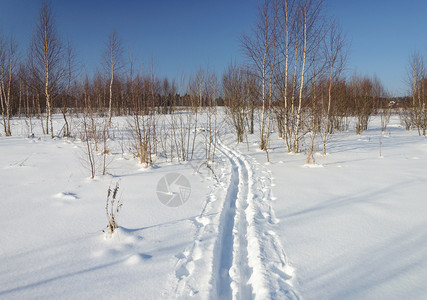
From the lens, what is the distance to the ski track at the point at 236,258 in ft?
6.22

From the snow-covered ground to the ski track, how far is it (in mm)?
12

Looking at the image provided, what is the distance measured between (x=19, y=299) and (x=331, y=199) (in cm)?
419

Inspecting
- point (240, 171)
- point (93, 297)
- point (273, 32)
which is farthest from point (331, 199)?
point (273, 32)

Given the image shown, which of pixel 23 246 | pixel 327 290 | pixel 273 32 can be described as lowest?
pixel 327 290

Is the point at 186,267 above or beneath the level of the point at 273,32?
beneath

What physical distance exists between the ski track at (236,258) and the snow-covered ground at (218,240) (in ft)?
0.04

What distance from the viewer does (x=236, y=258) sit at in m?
2.35

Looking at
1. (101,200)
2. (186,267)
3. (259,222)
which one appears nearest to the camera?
(186,267)

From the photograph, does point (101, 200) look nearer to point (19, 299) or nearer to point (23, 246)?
point (23, 246)

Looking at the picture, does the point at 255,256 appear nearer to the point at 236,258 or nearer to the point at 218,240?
the point at 236,258

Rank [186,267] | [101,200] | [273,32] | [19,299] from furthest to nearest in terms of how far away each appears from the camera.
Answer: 1. [273,32]
2. [101,200]
3. [186,267]
4. [19,299]

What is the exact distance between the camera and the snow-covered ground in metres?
1.90

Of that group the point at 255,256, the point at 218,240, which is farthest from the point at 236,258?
the point at 218,240

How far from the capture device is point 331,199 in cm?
396
